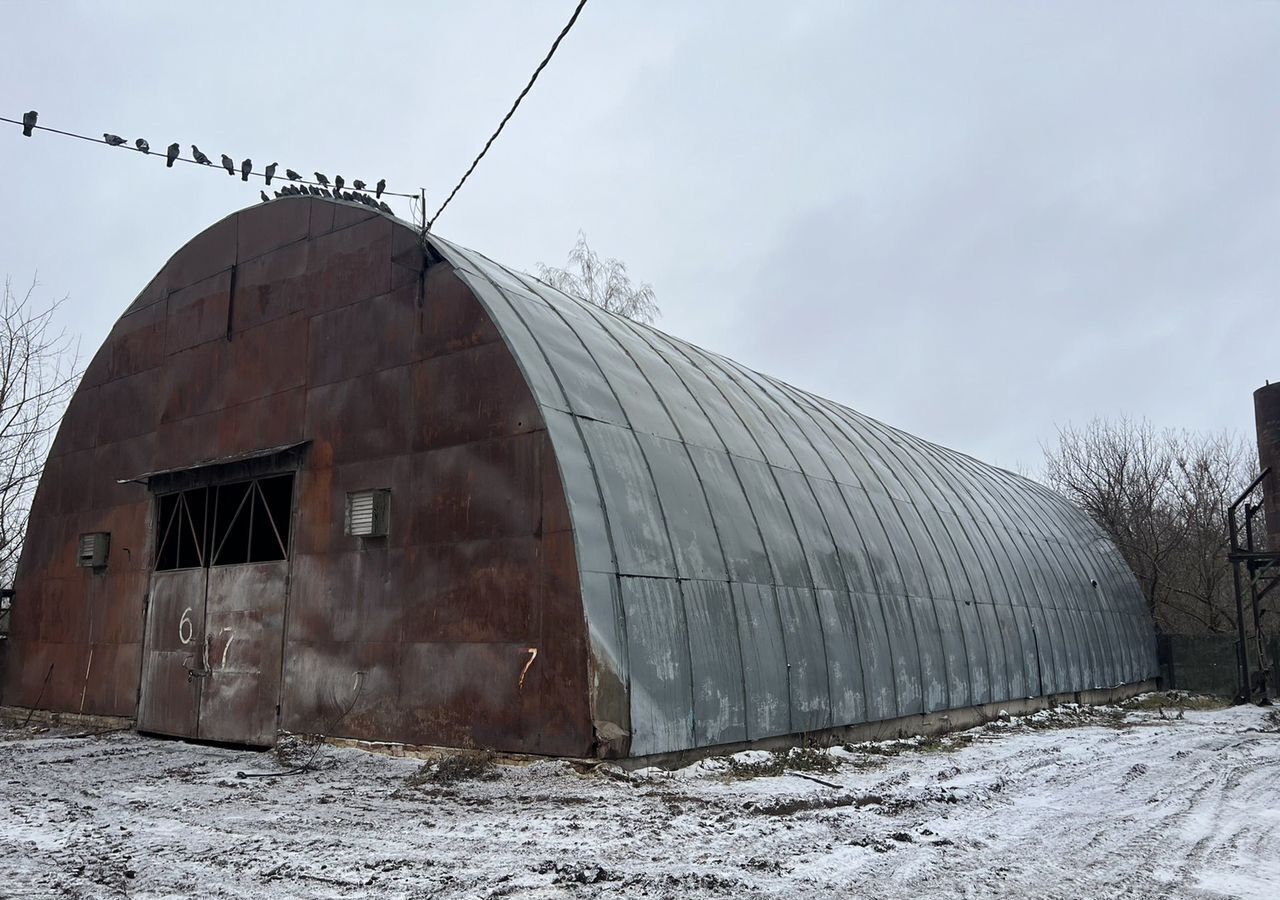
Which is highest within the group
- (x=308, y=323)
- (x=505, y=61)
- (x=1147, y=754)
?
(x=505, y=61)

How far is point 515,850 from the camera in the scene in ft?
24.5

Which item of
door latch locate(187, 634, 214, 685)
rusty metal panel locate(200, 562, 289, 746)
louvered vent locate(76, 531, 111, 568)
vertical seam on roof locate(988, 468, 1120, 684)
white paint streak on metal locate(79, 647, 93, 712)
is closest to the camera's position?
rusty metal panel locate(200, 562, 289, 746)

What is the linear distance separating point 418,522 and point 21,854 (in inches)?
229

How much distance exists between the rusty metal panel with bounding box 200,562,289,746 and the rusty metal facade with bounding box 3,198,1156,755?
57 mm

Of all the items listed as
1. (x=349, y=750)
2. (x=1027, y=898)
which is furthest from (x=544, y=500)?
(x=1027, y=898)

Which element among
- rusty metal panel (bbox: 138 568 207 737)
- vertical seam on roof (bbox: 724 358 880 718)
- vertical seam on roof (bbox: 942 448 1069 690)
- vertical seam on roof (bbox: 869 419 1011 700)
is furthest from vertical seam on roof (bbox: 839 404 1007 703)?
rusty metal panel (bbox: 138 568 207 737)

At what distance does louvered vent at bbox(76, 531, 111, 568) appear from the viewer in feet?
57.6

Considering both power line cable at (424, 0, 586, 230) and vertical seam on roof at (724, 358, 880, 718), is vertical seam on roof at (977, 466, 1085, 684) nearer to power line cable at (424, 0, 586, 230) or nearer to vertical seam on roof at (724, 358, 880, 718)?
vertical seam on roof at (724, 358, 880, 718)

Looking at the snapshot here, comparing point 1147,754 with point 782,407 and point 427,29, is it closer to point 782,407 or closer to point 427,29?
point 782,407

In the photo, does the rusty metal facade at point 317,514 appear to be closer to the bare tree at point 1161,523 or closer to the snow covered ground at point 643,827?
the snow covered ground at point 643,827

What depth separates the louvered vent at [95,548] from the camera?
57.6 ft

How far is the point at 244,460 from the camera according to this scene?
593 inches

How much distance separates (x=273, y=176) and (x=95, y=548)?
7.75 m

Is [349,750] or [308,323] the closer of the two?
[349,750]
